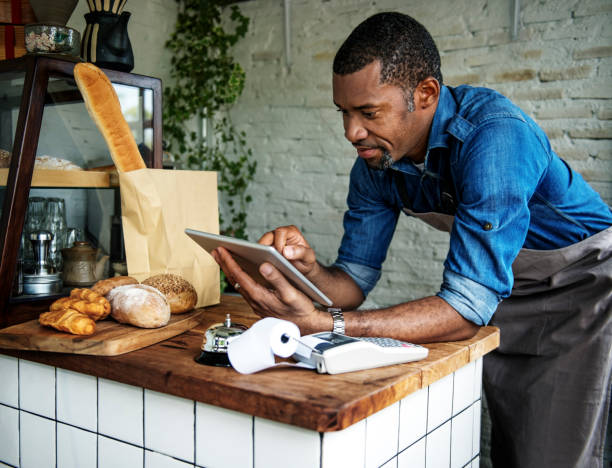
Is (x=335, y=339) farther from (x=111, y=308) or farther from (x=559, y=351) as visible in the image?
(x=559, y=351)

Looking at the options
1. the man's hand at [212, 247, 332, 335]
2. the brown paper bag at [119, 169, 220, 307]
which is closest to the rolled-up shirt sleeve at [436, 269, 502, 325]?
the man's hand at [212, 247, 332, 335]

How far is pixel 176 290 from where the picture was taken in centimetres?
122

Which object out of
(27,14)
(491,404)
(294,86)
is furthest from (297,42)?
(491,404)

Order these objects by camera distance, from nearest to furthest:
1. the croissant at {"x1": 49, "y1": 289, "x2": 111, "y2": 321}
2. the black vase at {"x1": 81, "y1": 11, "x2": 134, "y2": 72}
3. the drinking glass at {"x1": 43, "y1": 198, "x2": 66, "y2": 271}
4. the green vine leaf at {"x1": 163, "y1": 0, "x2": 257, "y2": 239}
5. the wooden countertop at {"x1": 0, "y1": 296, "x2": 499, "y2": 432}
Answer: the wooden countertop at {"x1": 0, "y1": 296, "x2": 499, "y2": 432}
the croissant at {"x1": 49, "y1": 289, "x2": 111, "y2": 321}
the drinking glass at {"x1": 43, "y1": 198, "x2": 66, "y2": 271}
the black vase at {"x1": 81, "y1": 11, "x2": 134, "y2": 72}
the green vine leaf at {"x1": 163, "y1": 0, "x2": 257, "y2": 239}

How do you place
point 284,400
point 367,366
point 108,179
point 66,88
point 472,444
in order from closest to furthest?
point 284,400 → point 367,366 → point 472,444 → point 66,88 → point 108,179

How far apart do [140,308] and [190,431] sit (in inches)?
10.5

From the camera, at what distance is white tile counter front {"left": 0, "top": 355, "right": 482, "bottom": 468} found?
2.69 ft

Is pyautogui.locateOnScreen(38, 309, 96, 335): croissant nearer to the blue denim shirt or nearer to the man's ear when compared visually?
the blue denim shirt

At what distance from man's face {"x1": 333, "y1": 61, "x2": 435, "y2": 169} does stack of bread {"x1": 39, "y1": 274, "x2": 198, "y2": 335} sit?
59 cm

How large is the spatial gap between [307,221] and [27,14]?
1983 mm

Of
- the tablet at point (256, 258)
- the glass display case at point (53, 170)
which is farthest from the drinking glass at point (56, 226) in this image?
the tablet at point (256, 258)

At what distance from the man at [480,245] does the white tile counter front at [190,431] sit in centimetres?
18

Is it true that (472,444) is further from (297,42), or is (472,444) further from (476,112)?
(297,42)

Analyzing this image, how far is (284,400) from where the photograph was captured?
0.76 m
